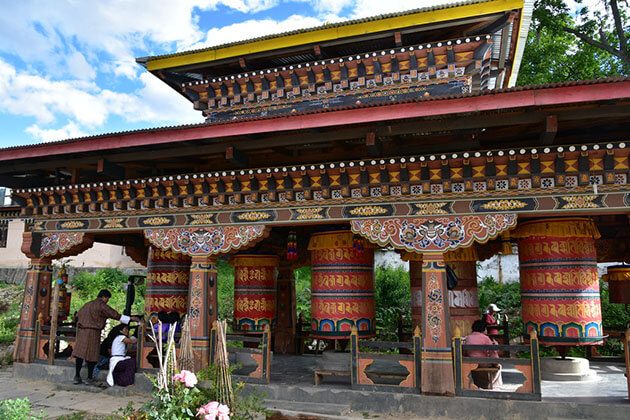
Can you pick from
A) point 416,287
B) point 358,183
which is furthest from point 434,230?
point 416,287

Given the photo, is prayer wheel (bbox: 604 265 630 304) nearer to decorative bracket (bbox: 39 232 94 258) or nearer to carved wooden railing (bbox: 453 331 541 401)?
carved wooden railing (bbox: 453 331 541 401)

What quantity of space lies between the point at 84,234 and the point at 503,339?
7.42 metres

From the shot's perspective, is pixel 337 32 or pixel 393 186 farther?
pixel 337 32

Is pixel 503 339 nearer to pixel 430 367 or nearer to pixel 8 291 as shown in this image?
pixel 430 367

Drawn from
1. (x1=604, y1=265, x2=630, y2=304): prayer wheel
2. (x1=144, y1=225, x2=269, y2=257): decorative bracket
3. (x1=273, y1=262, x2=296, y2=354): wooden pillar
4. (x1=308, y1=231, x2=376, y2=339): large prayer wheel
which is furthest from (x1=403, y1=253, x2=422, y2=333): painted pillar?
(x1=604, y1=265, x2=630, y2=304): prayer wheel

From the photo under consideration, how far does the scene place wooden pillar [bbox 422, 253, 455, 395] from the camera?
5.77 meters

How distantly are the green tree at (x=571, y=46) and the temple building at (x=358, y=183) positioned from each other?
→ 28.4ft

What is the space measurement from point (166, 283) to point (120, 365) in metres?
2.11

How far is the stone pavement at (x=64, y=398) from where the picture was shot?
629 centimetres

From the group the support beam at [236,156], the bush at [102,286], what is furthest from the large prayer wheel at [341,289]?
the bush at [102,286]

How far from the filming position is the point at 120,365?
7.23 metres

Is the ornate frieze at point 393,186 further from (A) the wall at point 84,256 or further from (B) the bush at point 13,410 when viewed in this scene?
(A) the wall at point 84,256

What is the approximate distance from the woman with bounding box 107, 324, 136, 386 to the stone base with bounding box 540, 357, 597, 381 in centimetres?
607

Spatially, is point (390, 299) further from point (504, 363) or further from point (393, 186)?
point (504, 363)
